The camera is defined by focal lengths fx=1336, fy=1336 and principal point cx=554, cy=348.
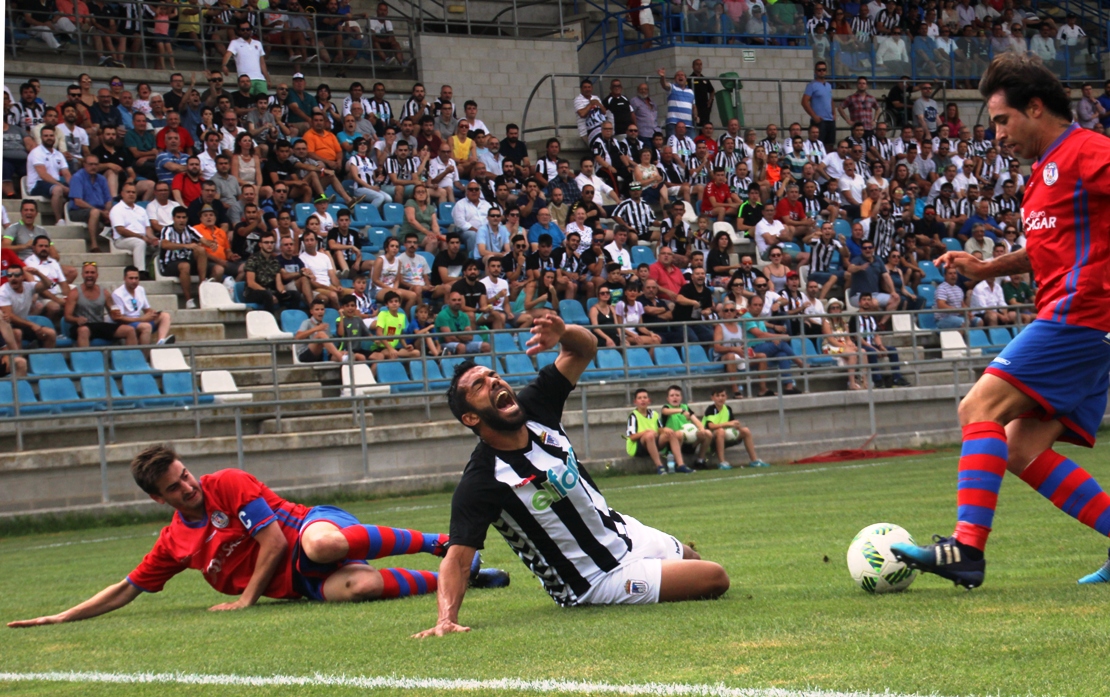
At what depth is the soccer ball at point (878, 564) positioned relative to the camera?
20.3 ft

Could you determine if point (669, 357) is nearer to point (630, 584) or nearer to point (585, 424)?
point (585, 424)

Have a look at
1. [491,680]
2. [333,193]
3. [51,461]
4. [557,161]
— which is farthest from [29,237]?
[491,680]

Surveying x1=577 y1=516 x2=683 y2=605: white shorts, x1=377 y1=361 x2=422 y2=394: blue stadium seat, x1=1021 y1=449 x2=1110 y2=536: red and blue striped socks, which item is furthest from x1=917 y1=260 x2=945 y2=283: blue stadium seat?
x1=1021 y1=449 x2=1110 y2=536: red and blue striped socks

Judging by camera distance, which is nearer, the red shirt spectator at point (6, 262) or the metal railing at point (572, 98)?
the red shirt spectator at point (6, 262)

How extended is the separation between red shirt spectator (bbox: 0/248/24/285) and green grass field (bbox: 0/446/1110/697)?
7261mm

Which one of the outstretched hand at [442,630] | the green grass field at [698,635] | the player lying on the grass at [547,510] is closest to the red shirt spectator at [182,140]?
the green grass field at [698,635]

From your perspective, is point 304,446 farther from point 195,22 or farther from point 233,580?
point 195,22

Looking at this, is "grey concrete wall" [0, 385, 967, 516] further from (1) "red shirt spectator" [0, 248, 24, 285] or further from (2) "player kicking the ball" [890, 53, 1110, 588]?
(2) "player kicking the ball" [890, 53, 1110, 588]

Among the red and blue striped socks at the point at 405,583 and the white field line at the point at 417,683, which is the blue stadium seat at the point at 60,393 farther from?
the white field line at the point at 417,683

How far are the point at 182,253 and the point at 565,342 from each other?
13789 mm

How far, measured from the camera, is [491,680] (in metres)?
4.72

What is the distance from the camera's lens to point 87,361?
16812 mm

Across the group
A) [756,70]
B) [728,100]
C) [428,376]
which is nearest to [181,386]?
[428,376]

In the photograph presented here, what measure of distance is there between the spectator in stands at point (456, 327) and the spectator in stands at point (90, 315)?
14.2 ft
